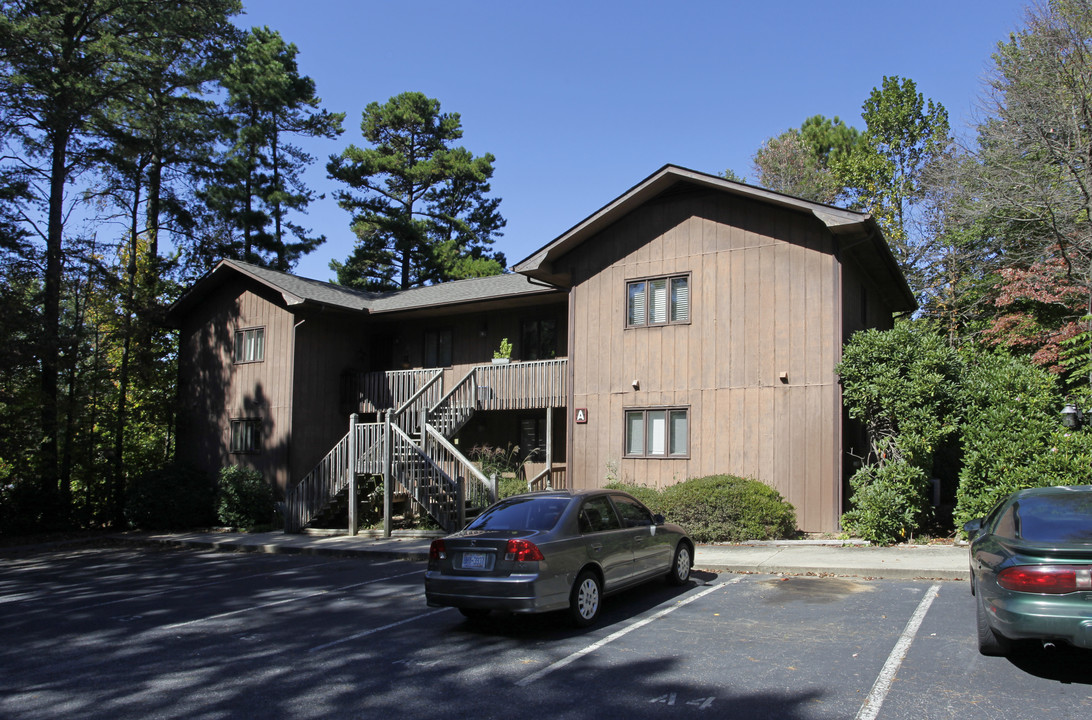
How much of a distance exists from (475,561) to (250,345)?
61.8 ft

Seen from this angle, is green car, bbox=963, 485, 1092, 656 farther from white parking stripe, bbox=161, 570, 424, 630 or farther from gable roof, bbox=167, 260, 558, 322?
gable roof, bbox=167, 260, 558, 322

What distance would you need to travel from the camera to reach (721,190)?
1728cm

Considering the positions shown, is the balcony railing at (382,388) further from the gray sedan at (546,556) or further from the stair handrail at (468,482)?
the gray sedan at (546,556)

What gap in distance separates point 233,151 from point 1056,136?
34.2 metres

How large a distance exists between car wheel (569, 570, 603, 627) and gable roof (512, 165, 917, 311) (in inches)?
385

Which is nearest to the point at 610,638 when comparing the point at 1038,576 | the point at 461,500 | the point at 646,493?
the point at 1038,576

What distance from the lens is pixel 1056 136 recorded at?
20.2 metres

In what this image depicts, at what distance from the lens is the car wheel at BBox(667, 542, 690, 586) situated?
411 inches

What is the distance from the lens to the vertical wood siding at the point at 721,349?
15.9 meters

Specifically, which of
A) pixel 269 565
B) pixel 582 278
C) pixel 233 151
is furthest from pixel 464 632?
pixel 233 151

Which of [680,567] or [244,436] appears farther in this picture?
[244,436]

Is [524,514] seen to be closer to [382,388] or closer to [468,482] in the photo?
[468,482]

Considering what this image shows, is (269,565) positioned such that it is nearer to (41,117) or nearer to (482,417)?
(482,417)

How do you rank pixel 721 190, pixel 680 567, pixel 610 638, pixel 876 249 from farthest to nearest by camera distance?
pixel 721 190
pixel 876 249
pixel 680 567
pixel 610 638
